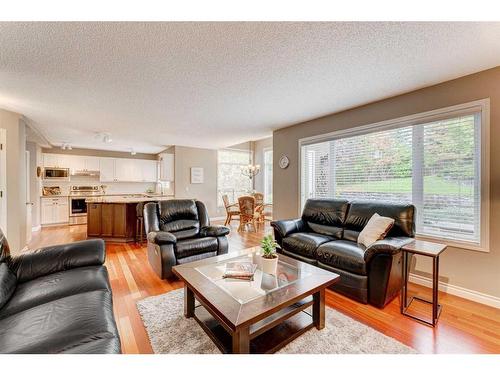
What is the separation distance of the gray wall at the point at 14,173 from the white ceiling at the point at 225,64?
0.32m

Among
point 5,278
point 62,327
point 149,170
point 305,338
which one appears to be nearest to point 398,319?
point 305,338

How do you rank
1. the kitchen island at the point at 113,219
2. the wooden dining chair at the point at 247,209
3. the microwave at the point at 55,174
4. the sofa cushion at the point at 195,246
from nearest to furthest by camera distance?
the sofa cushion at the point at 195,246
the kitchen island at the point at 113,219
the wooden dining chair at the point at 247,209
the microwave at the point at 55,174

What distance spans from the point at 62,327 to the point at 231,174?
697cm

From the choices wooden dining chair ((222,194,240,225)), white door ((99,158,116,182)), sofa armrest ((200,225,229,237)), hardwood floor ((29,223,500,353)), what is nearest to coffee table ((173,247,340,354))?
hardwood floor ((29,223,500,353))

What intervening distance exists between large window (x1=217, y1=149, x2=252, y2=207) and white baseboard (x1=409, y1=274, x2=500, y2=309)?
5.64 meters

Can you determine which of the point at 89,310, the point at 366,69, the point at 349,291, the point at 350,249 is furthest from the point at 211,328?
the point at 366,69

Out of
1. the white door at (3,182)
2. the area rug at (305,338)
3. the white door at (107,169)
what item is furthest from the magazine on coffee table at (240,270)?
the white door at (107,169)

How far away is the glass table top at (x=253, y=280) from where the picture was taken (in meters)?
1.62

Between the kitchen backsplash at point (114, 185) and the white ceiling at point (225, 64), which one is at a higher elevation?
the white ceiling at point (225, 64)

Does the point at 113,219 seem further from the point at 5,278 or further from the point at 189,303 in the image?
the point at 189,303

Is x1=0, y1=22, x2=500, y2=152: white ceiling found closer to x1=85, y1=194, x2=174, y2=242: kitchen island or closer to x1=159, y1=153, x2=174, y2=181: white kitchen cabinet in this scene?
x1=85, y1=194, x2=174, y2=242: kitchen island

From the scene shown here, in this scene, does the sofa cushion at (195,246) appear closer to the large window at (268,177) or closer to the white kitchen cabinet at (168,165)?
the white kitchen cabinet at (168,165)

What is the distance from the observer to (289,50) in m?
1.96
